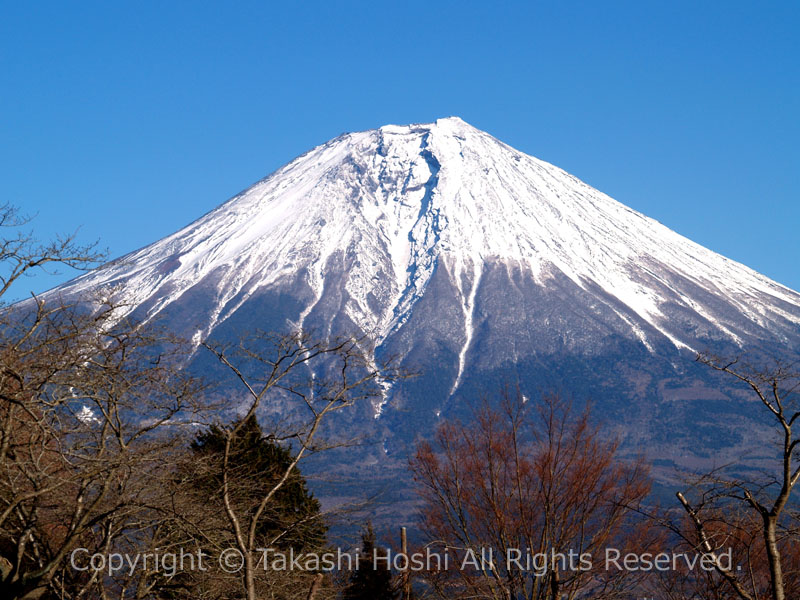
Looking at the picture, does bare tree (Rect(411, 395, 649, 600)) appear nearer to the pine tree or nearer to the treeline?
the treeline

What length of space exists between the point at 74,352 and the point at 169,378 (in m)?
1.65

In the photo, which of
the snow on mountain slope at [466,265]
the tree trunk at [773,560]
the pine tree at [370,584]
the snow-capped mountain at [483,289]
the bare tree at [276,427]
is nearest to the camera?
the tree trunk at [773,560]

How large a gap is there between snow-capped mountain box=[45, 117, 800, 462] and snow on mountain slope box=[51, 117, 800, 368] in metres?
0.29

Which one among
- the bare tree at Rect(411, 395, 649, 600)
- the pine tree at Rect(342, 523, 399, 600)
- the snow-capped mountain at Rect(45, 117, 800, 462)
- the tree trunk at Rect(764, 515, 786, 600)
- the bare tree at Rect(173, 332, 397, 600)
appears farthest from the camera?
the snow-capped mountain at Rect(45, 117, 800, 462)

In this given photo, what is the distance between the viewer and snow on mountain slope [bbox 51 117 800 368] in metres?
168

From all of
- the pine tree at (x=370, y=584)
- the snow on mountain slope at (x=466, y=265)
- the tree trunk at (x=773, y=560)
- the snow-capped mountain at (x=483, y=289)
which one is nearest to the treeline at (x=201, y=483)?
the tree trunk at (x=773, y=560)

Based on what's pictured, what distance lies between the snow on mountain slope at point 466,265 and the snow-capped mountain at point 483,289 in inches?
11.5

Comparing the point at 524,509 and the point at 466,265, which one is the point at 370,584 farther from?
the point at 466,265

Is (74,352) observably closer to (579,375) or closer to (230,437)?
(230,437)

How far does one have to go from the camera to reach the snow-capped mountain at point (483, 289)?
161 m

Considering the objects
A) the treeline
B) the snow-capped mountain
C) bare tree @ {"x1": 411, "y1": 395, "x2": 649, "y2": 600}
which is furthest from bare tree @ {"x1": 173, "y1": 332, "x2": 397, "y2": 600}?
the snow-capped mountain

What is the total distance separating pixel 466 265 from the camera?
186 m

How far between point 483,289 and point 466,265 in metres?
8.37

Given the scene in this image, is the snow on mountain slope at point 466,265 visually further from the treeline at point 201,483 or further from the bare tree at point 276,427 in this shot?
the bare tree at point 276,427
